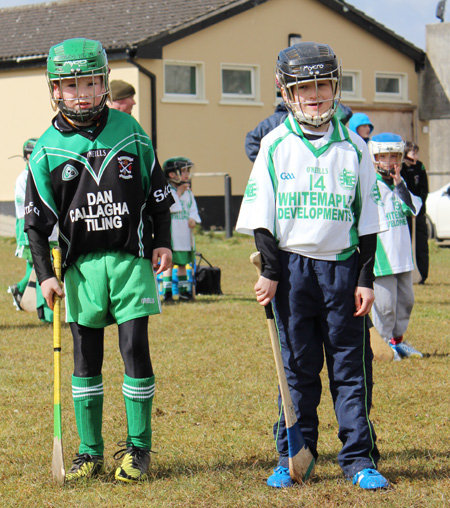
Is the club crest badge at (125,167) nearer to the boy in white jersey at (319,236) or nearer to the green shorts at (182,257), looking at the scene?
the boy in white jersey at (319,236)

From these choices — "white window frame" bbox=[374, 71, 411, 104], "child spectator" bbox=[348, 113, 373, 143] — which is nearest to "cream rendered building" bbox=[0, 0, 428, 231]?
"white window frame" bbox=[374, 71, 411, 104]

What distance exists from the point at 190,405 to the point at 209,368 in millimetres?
1211

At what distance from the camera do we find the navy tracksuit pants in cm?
419

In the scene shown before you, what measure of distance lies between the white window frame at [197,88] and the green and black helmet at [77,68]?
60.0 ft

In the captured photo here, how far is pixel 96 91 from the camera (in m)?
4.34

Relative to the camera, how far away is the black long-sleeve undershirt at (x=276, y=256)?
4160mm

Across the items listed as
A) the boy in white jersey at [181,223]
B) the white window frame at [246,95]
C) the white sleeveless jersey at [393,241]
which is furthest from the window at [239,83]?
the white sleeveless jersey at [393,241]

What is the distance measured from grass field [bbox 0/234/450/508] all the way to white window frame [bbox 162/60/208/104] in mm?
13850

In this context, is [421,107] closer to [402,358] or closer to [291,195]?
[402,358]

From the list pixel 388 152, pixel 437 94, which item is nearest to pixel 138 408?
pixel 388 152

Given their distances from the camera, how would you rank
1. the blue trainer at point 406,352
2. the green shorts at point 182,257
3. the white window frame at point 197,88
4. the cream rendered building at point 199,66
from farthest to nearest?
the white window frame at point 197,88
the cream rendered building at point 199,66
the green shorts at point 182,257
the blue trainer at point 406,352

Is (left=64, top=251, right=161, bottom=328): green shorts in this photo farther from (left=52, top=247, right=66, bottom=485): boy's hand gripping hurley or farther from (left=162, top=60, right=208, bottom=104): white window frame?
(left=162, top=60, right=208, bottom=104): white window frame

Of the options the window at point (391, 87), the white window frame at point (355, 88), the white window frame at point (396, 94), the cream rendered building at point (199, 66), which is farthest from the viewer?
the window at point (391, 87)

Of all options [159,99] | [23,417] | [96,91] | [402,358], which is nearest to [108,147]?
[96,91]
